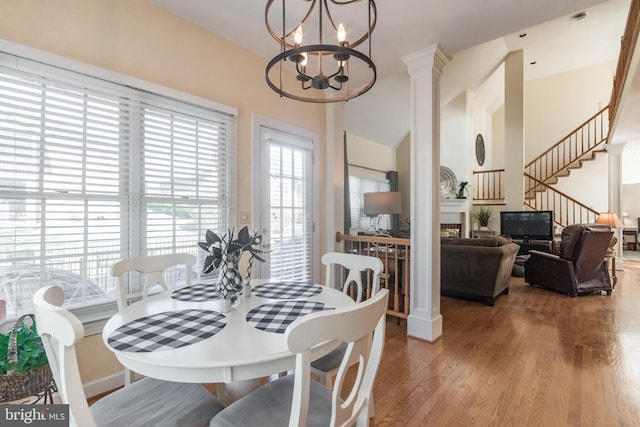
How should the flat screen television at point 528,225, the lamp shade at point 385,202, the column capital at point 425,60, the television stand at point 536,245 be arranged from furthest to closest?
the flat screen television at point 528,225, the television stand at point 536,245, the lamp shade at point 385,202, the column capital at point 425,60

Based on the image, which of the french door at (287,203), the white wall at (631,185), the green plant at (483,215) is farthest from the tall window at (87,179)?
the white wall at (631,185)

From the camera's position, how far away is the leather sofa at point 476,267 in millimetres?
3547

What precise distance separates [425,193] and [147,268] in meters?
2.28

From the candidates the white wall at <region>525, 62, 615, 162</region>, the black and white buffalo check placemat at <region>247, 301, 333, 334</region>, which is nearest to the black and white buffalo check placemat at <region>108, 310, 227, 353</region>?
the black and white buffalo check placemat at <region>247, 301, 333, 334</region>

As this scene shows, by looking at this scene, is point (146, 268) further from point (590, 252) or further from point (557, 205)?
point (557, 205)

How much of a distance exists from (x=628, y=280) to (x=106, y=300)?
7431 mm

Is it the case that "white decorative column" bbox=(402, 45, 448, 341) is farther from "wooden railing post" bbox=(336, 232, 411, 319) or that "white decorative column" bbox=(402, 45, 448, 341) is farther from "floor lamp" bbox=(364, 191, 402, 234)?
"floor lamp" bbox=(364, 191, 402, 234)

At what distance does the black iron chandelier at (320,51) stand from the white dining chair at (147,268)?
126cm

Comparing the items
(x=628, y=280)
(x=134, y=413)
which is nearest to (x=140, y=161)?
(x=134, y=413)

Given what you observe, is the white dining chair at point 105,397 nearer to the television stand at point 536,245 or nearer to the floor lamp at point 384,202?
the floor lamp at point 384,202

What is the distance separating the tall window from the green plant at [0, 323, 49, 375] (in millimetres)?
302

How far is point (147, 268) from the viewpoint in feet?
5.92

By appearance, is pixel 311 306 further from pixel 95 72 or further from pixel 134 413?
pixel 95 72

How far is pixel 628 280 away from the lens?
5078mm
